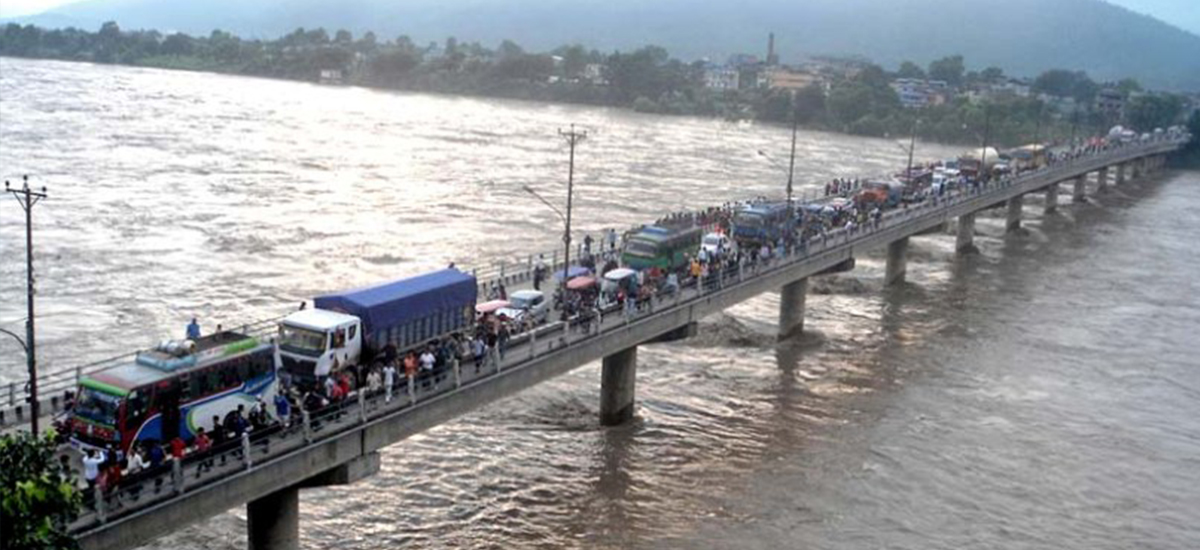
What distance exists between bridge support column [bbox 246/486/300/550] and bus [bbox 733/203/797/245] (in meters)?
25.1

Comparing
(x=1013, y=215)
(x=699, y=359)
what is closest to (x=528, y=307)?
(x=699, y=359)

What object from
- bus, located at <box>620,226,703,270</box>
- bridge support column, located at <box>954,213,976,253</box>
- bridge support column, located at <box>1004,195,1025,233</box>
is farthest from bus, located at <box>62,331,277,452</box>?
bridge support column, located at <box>1004,195,1025,233</box>

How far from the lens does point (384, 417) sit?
22.0 m

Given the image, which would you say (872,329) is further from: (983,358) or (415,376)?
(415,376)

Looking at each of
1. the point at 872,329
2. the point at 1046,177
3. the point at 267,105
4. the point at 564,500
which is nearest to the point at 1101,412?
the point at 872,329

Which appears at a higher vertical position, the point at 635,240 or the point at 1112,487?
the point at 635,240

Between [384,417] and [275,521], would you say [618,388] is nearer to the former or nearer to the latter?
[384,417]

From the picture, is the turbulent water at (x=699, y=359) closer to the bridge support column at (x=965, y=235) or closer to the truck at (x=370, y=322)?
the bridge support column at (x=965, y=235)

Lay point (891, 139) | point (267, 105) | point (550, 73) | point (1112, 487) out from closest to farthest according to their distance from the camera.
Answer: point (1112, 487)
point (267, 105)
point (891, 139)
point (550, 73)

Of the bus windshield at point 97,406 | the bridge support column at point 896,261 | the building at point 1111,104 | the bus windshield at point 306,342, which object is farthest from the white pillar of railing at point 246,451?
the building at point 1111,104

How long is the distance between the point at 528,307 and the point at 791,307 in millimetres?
16255

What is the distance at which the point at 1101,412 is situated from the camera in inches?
1433

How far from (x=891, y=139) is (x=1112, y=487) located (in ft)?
408

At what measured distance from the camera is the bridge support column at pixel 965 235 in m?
66.2
